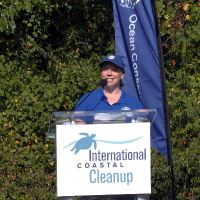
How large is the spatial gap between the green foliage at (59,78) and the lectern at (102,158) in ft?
6.91

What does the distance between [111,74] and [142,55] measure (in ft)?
4.75

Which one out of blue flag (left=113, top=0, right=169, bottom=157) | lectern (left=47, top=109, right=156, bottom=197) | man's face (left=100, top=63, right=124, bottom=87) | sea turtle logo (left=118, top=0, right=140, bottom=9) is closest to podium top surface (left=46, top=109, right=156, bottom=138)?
lectern (left=47, top=109, right=156, bottom=197)

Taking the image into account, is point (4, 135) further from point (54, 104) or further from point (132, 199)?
point (132, 199)

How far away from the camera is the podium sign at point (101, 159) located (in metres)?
5.53

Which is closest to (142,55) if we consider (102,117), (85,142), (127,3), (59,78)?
(127,3)

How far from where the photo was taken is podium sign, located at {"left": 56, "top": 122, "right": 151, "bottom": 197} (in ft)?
18.1

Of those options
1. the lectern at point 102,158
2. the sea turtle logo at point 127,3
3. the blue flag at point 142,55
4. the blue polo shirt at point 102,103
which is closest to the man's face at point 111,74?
the blue polo shirt at point 102,103

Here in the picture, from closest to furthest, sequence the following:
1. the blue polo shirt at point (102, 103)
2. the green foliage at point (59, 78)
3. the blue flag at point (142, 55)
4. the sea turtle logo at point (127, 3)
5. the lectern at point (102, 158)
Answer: the lectern at point (102, 158)
the blue polo shirt at point (102, 103)
the blue flag at point (142, 55)
the sea turtle logo at point (127, 3)
the green foliage at point (59, 78)

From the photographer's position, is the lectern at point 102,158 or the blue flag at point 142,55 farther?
the blue flag at point 142,55

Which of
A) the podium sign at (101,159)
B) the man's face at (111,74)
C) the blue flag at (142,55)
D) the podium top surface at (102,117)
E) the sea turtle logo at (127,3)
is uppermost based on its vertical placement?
the sea turtle logo at (127,3)

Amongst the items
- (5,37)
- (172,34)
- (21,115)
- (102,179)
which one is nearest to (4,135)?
(21,115)

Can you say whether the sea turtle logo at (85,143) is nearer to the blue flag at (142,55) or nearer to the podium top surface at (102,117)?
the podium top surface at (102,117)

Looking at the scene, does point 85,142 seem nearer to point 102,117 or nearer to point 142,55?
point 102,117

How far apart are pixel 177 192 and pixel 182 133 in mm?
829
